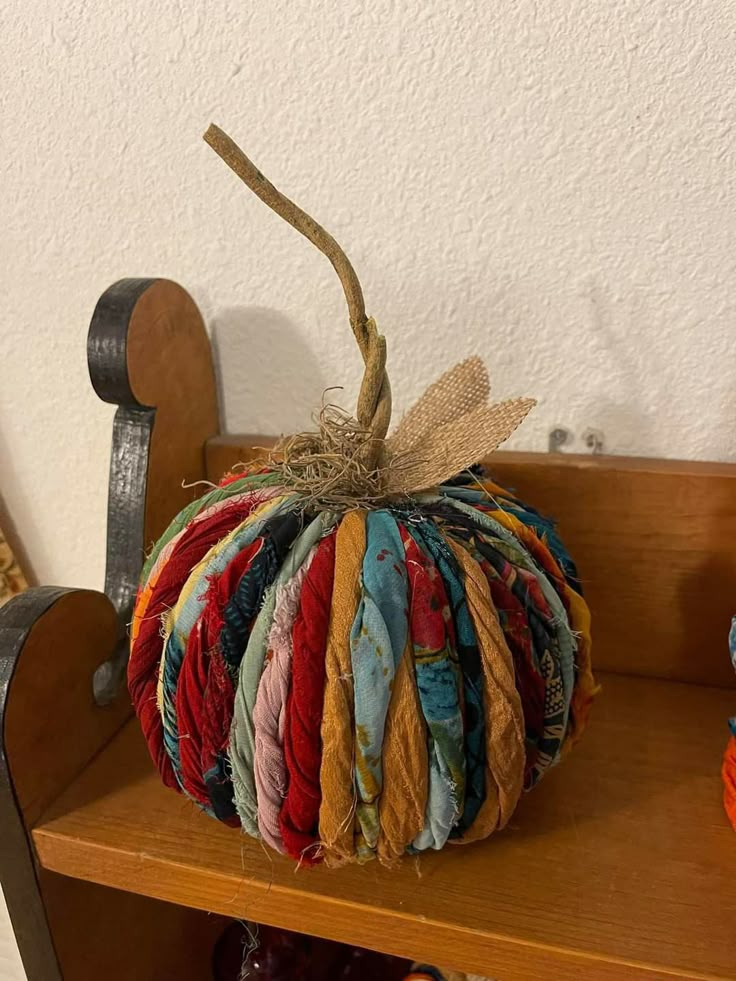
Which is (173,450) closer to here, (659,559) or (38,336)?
(38,336)

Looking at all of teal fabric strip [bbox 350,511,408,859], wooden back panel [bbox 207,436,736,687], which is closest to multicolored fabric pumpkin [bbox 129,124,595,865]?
teal fabric strip [bbox 350,511,408,859]

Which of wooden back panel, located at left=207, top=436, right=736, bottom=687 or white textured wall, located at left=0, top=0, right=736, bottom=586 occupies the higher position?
white textured wall, located at left=0, top=0, right=736, bottom=586

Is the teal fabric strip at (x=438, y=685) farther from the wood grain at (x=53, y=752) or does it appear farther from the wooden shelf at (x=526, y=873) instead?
the wood grain at (x=53, y=752)

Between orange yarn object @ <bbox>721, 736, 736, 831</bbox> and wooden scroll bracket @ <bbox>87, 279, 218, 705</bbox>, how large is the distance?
32 centimetres

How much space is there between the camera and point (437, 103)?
16.7 inches

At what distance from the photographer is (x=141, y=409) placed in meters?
0.46

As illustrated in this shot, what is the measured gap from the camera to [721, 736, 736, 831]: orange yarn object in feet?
1.20

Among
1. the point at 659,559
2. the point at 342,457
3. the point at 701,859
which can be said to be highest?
the point at 342,457

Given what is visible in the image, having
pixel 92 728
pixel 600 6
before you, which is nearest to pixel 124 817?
pixel 92 728

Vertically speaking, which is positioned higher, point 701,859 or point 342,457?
point 342,457

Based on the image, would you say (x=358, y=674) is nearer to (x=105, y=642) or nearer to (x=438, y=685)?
(x=438, y=685)

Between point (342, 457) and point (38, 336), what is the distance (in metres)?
0.32

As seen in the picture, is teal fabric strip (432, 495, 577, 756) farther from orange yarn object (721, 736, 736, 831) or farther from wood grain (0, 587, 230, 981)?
wood grain (0, 587, 230, 981)

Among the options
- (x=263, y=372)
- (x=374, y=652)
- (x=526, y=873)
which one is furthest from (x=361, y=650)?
(x=263, y=372)
